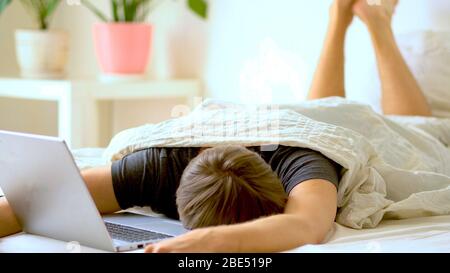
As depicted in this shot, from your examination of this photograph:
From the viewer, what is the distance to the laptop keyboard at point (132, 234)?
4.13 ft

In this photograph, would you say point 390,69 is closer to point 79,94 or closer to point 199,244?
point 79,94

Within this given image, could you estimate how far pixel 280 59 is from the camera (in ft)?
9.02

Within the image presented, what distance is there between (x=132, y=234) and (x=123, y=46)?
1627 mm

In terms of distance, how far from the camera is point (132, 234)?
1.29 meters

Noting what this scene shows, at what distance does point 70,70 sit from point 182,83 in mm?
613

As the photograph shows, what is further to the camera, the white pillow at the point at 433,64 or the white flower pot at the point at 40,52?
the white flower pot at the point at 40,52

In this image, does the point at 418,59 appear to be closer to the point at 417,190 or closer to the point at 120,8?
the point at 417,190

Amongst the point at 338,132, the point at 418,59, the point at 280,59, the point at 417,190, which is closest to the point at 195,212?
the point at 338,132

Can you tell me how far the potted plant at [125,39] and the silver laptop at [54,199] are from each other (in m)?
1.56

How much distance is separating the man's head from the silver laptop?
97 mm

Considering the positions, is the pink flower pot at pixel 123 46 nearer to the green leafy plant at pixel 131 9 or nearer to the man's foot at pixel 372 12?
the green leafy plant at pixel 131 9

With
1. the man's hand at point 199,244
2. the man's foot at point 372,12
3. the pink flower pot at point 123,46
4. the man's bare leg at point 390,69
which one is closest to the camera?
the man's hand at point 199,244

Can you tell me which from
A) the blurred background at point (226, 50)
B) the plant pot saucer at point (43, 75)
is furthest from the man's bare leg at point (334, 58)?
the plant pot saucer at point (43, 75)

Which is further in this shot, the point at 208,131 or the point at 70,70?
the point at 70,70
